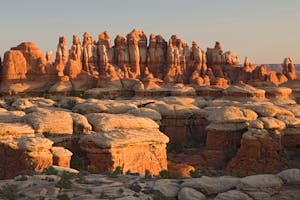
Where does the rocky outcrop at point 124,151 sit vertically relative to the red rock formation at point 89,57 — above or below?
below

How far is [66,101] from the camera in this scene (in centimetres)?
3481

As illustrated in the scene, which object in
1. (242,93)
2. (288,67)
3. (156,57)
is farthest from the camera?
(156,57)

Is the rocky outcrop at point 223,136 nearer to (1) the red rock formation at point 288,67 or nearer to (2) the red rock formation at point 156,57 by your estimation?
(2) the red rock formation at point 156,57

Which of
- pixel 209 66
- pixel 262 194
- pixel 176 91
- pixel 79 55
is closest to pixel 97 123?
pixel 262 194

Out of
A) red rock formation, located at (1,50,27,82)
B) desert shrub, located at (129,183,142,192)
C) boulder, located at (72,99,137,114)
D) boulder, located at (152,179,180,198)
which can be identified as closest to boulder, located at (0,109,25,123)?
boulder, located at (72,99,137,114)

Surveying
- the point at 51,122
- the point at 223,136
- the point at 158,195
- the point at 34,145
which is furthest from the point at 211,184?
the point at 223,136

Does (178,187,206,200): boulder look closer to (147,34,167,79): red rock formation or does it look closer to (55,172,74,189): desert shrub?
(55,172,74,189): desert shrub

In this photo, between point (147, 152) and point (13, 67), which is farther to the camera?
point (13, 67)

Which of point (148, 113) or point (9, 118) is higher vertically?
point (9, 118)

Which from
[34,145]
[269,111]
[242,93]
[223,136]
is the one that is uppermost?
[242,93]

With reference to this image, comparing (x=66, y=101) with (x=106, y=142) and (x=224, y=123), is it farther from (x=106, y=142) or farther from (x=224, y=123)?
(x=106, y=142)

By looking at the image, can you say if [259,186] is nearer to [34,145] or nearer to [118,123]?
[34,145]

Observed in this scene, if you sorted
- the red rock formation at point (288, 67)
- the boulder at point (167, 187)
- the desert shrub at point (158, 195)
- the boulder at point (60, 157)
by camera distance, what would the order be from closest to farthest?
1. the desert shrub at point (158, 195)
2. the boulder at point (167, 187)
3. the boulder at point (60, 157)
4. the red rock formation at point (288, 67)

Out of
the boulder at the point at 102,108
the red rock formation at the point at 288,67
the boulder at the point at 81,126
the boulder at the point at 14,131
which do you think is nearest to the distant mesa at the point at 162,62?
the red rock formation at the point at 288,67
